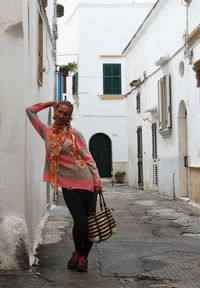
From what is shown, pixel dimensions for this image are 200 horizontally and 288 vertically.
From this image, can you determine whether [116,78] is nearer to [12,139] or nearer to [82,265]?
[12,139]

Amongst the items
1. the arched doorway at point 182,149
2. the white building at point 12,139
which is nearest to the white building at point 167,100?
the arched doorway at point 182,149

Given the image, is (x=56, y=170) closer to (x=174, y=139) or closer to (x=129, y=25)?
(x=174, y=139)

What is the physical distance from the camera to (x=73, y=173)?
4.90 meters

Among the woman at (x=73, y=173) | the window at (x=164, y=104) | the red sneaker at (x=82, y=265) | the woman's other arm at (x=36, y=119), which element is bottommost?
the red sneaker at (x=82, y=265)

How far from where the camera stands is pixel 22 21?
16.1 feet

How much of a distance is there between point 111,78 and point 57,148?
66.4 ft

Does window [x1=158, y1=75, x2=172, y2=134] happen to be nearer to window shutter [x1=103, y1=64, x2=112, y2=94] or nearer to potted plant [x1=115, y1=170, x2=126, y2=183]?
potted plant [x1=115, y1=170, x2=126, y2=183]

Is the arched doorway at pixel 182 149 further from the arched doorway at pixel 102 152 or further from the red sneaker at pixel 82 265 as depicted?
the arched doorway at pixel 102 152

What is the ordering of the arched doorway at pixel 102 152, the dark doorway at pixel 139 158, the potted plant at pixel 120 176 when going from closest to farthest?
the dark doorway at pixel 139 158 < the potted plant at pixel 120 176 < the arched doorway at pixel 102 152

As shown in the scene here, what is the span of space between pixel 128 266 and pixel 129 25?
2133 centimetres

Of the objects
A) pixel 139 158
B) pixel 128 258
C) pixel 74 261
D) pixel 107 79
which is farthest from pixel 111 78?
pixel 74 261

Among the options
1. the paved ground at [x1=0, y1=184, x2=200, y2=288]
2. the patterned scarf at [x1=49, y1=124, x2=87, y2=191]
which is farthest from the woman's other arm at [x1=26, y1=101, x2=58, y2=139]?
the paved ground at [x1=0, y1=184, x2=200, y2=288]

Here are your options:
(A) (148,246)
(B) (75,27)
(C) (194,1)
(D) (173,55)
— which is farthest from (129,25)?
(A) (148,246)

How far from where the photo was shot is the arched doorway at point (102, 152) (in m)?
24.7
